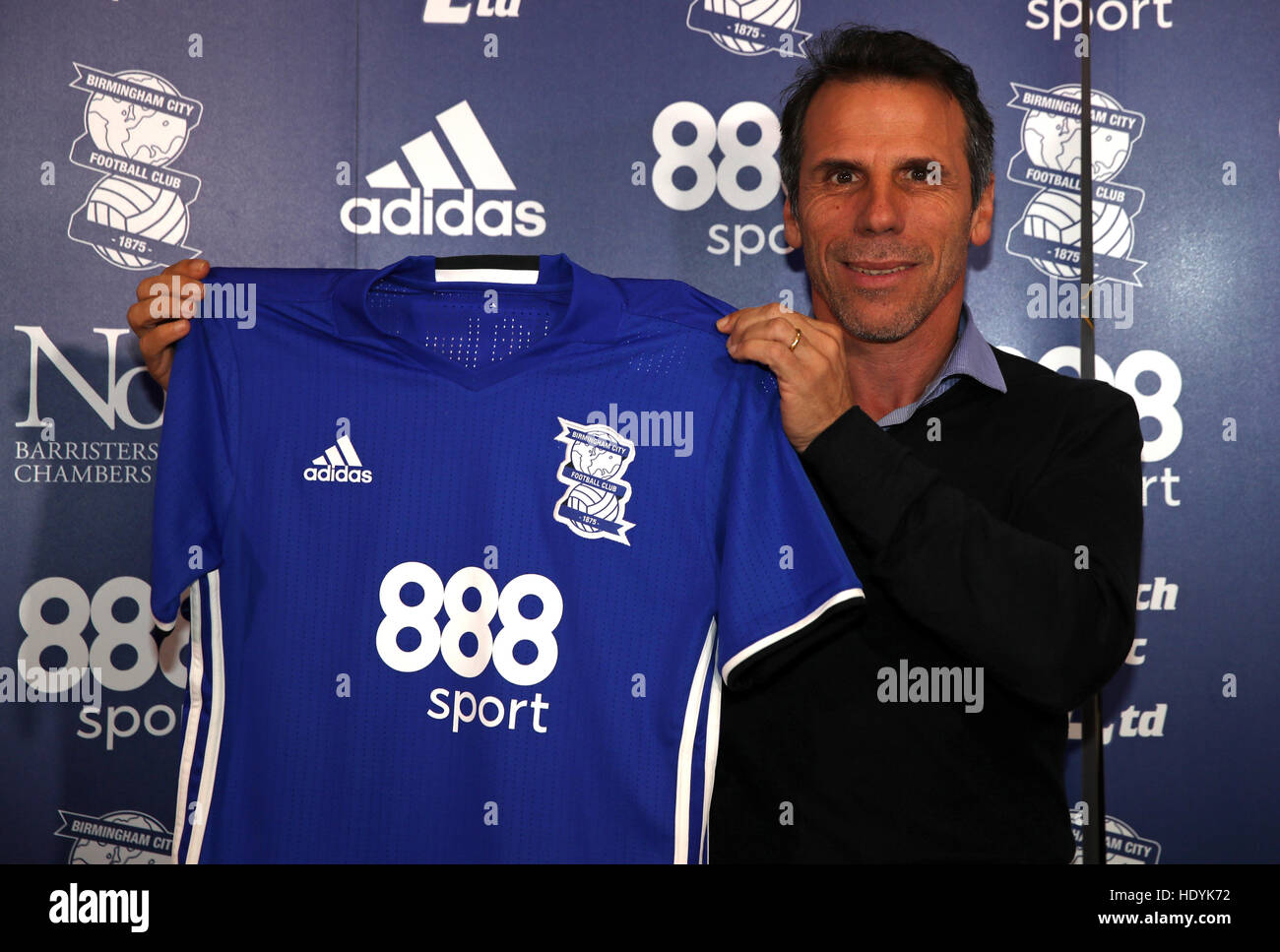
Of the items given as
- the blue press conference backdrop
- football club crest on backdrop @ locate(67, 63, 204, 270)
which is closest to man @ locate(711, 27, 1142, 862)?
the blue press conference backdrop

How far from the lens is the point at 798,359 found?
1312 mm

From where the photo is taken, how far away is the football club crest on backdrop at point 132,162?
2.14 m

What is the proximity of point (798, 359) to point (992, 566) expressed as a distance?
15.7 inches

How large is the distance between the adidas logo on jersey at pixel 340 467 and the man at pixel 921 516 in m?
0.56

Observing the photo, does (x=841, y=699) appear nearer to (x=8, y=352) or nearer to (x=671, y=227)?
(x=671, y=227)

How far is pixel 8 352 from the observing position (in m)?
2.13

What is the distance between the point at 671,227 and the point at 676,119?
0.78ft

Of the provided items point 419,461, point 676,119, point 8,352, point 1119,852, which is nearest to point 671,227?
point 676,119

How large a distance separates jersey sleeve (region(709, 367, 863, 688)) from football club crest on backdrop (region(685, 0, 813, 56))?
46.1 inches

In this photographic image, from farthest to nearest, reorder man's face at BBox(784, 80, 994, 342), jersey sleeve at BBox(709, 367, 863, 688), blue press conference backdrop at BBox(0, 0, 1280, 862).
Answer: blue press conference backdrop at BBox(0, 0, 1280, 862) → man's face at BBox(784, 80, 994, 342) → jersey sleeve at BBox(709, 367, 863, 688)

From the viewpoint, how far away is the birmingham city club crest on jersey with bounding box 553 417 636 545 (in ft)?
4.41
